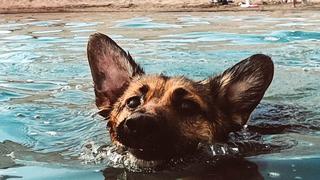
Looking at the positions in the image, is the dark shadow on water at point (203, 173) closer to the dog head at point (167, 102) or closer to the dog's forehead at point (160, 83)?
the dog head at point (167, 102)

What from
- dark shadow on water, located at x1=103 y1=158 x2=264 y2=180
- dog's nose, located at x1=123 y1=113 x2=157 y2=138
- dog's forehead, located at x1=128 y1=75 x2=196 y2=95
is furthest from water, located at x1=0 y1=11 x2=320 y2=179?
dog's forehead, located at x1=128 y1=75 x2=196 y2=95

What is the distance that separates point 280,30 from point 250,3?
13380mm

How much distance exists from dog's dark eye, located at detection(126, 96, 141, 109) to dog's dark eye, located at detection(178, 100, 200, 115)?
31 centimetres

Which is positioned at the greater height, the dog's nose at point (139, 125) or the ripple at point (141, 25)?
the dog's nose at point (139, 125)

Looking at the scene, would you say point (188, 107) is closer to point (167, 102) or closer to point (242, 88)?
point (167, 102)

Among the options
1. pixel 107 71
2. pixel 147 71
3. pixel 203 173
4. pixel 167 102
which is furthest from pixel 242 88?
pixel 147 71

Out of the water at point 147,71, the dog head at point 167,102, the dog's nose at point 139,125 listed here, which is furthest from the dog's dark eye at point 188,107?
the dog's nose at point 139,125

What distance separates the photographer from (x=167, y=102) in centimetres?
487

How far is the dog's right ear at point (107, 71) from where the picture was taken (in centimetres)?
566

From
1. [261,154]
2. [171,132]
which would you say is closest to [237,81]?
[261,154]

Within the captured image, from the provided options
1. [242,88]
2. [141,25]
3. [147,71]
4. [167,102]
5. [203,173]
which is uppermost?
[167,102]

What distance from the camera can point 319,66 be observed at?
967cm

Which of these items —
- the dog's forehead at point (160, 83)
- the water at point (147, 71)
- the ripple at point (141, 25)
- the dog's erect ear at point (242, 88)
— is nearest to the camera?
the water at point (147, 71)

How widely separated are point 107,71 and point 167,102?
3.37ft
